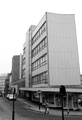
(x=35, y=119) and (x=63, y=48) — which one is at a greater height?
(x=63, y=48)

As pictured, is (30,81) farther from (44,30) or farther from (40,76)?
(44,30)

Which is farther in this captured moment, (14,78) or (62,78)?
(14,78)

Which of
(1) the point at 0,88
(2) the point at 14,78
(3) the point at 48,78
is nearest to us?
(3) the point at 48,78

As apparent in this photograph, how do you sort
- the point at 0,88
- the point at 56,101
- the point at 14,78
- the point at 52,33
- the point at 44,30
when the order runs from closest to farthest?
the point at 56,101
the point at 52,33
the point at 44,30
the point at 14,78
the point at 0,88

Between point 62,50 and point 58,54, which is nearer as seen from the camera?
point 58,54

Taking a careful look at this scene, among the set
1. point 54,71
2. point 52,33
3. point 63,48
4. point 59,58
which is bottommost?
point 54,71

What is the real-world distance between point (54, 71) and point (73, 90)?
7312 mm

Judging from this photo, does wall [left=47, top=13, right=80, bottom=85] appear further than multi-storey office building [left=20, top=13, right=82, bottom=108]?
Yes

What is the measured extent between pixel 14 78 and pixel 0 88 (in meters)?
79.6

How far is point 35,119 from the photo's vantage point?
1814cm

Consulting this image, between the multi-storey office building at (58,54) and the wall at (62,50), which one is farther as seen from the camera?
the wall at (62,50)

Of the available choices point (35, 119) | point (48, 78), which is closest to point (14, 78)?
point (48, 78)

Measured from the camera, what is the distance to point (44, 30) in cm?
3572

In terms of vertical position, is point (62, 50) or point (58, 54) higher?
point (62, 50)
